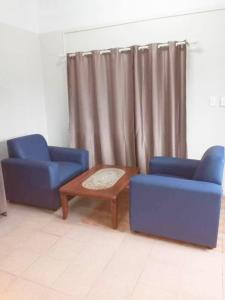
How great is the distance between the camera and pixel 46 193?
9.48 ft

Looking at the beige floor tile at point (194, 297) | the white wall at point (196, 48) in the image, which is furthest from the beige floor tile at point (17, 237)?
the white wall at point (196, 48)

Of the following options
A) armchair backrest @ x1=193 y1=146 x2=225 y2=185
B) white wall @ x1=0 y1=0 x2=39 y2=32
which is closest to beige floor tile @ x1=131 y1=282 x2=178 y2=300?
armchair backrest @ x1=193 y1=146 x2=225 y2=185

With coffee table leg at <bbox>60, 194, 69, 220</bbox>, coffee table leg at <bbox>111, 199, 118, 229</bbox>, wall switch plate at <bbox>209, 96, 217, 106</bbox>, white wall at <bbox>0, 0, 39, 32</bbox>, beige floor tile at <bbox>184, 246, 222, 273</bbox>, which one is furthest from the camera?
white wall at <bbox>0, 0, 39, 32</bbox>

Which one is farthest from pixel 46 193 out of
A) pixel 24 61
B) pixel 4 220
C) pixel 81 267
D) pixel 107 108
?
pixel 24 61

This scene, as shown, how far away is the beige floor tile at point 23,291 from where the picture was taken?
1.77 m

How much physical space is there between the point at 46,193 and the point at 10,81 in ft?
5.41

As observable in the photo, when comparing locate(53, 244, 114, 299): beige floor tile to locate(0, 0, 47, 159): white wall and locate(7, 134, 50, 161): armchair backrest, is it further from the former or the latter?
locate(0, 0, 47, 159): white wall

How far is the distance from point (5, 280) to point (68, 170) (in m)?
1.47

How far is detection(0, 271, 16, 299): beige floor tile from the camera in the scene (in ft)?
6.10

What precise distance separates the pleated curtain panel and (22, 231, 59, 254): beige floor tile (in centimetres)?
147

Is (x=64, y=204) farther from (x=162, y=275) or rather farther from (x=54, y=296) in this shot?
(x=162, y=275)

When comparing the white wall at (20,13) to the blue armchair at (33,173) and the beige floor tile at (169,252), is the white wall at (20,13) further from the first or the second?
the beige floor tile at (169,252)

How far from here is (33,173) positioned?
2891 mm

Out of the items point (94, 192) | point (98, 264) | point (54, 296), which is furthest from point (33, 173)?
point (54, 296)
